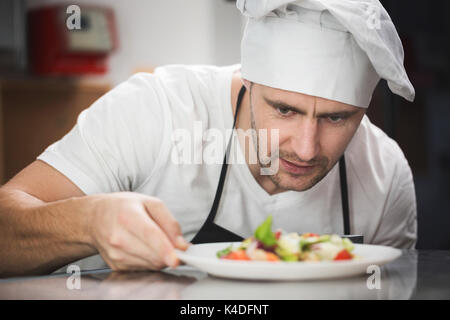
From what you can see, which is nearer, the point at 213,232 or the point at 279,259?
the point at 279,259

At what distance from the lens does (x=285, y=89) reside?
4.20 feet

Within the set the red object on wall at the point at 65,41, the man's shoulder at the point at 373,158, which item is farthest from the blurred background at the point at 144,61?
the man's shoulder at the point at 373,158

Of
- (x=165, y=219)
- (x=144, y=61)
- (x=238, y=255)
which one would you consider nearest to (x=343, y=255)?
(x=238, y=255)

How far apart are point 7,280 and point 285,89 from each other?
0.67 metres

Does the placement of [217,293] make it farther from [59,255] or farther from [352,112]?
[352,112]

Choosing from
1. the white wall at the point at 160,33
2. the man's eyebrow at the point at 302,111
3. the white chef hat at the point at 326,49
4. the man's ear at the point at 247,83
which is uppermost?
the white wall at the point at 160,33

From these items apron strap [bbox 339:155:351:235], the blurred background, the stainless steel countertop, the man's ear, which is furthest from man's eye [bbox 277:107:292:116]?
the blurred background

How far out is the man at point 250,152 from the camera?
1.11 metres

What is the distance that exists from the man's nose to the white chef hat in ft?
0.21

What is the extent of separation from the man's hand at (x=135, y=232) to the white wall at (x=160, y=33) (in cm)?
274

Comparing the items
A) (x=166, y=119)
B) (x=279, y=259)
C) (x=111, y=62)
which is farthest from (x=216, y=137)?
(x=111, y=62)

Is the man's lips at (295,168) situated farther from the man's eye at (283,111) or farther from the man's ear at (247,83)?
the man's ear at (247,83)

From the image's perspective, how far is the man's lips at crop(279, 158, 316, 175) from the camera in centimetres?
131

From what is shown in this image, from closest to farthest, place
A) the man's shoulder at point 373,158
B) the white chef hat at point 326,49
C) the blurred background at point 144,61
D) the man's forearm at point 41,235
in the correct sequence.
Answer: the man's forearm at point 41,235 → the white chef hat at point 326,49 → the man's shoulder at point 373,158 → the blurred background at point 144,61
